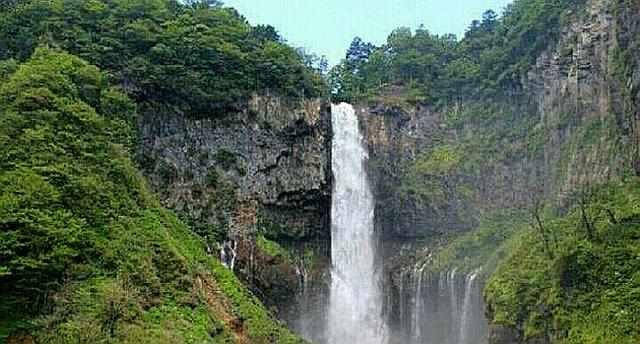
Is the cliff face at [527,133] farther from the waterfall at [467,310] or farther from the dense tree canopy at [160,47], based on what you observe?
the dense tree canopy at [160,47]

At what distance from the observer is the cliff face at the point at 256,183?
3256 centimetres

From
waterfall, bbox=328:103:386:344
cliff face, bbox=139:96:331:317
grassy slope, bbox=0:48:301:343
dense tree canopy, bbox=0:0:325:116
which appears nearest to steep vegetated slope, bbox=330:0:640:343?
waterfall, bbox=328:103:386:344

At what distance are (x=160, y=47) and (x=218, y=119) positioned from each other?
15.2 ft

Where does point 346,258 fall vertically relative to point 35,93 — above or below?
below

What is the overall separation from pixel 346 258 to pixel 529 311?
A: 51.7 ft

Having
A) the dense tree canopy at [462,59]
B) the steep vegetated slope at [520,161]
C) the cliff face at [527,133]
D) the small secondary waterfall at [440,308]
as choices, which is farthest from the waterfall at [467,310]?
the dense tree canopy at [462,59]

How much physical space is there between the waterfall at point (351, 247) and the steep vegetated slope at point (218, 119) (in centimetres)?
212

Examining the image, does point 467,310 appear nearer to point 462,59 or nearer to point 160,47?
point 160,47

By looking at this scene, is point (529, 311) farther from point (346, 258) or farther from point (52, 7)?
point (52, 7)

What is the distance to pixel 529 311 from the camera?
26047 mm

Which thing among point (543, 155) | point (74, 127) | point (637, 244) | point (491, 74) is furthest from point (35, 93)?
point (491, 74)

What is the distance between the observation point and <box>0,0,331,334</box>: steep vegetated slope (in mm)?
31719

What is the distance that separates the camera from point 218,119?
1364 inches

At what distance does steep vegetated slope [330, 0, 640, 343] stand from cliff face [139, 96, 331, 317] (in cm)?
669
